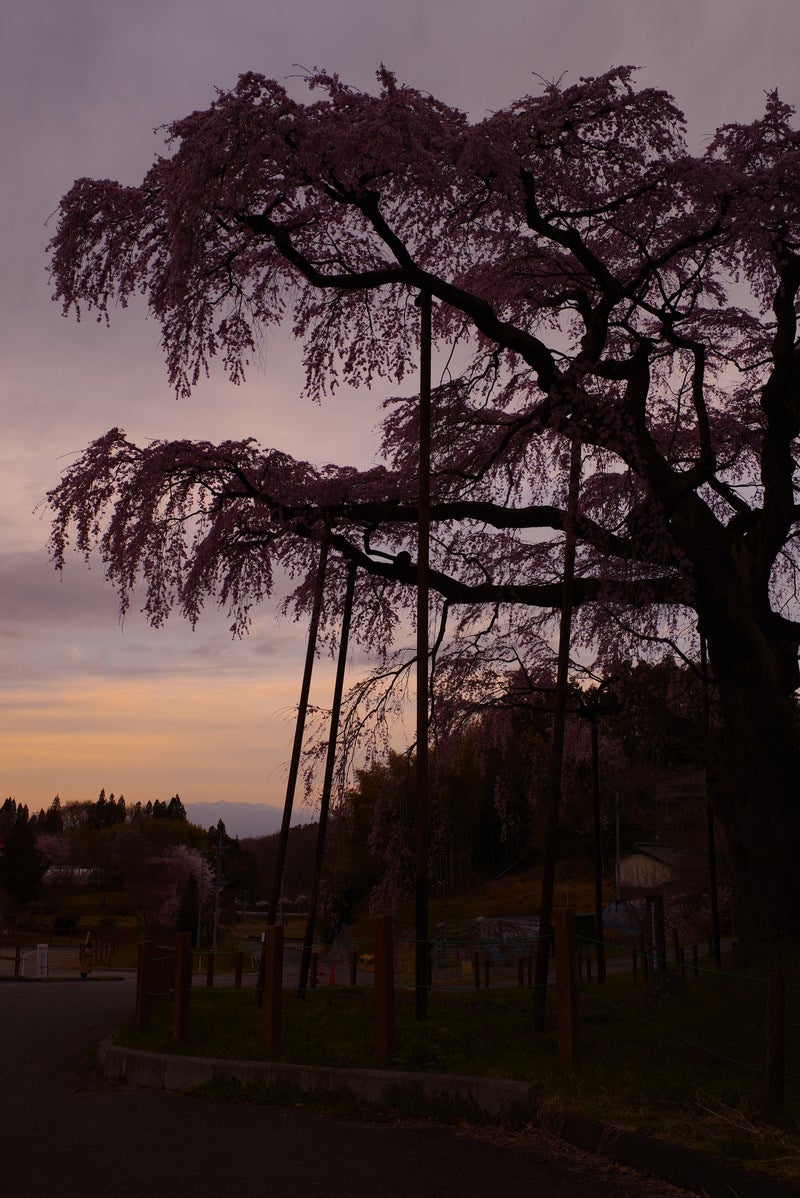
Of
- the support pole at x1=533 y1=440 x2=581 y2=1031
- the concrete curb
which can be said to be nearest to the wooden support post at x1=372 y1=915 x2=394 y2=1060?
the concrete curb

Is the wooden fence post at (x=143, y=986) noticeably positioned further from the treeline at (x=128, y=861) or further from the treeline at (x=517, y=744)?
the treeline at (x=128, y=861)

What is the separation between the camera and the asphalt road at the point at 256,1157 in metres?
6.08

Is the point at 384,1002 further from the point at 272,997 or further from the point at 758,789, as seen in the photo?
the point at 758,789

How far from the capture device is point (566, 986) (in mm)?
8469

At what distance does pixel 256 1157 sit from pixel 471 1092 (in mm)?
1816

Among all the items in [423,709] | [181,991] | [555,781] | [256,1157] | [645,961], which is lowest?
[645,961]

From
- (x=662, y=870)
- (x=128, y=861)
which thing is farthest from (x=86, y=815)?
(x=662, y=870)

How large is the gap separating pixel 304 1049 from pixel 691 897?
27.9 m

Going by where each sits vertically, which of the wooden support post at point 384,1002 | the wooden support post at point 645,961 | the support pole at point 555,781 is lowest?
the wooden support post at point 645,961

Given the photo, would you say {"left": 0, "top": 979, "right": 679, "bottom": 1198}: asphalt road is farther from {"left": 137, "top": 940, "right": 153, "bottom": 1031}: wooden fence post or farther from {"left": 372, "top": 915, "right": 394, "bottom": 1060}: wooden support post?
{"left": 137, "top": 940, "right": 153, "bottom": 1031}: wooden fence post

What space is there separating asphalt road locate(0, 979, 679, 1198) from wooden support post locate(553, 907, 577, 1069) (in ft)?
4.22

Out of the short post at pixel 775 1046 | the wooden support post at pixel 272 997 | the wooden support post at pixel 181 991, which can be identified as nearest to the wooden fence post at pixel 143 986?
the wooden support post at pixel 181 991

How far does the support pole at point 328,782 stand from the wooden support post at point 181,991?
10.9 feet

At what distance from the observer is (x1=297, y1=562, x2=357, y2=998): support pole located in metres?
15.5
